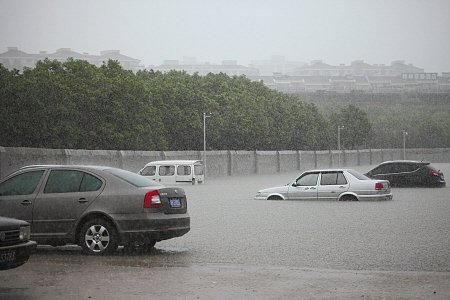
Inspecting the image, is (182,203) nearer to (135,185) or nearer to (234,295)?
(135,185)

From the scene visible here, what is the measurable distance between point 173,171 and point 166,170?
0.60m

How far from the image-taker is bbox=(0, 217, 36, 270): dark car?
998 centimetres

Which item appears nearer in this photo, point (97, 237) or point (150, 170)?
point (97, 237)

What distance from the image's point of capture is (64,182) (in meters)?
14.5

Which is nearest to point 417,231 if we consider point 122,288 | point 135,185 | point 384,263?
point 384,263

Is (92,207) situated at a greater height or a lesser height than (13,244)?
greater

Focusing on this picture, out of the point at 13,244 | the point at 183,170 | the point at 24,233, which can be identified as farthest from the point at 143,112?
the point at 13,244

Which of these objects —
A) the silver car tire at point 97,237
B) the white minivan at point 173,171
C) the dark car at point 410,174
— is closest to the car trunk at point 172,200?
the silver car tire at point 97,237

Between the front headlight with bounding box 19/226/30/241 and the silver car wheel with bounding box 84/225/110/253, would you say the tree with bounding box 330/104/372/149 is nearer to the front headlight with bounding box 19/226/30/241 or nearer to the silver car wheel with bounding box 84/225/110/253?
the silver car wheel with bounding box 84/225/110/253

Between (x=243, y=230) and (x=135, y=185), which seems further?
(x=243, y=230)

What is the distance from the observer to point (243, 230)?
771 inches

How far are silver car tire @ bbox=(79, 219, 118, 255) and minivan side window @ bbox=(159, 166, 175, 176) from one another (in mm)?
38528

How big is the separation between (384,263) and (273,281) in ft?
8.82

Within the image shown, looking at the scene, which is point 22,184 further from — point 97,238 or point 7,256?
point 7,256
